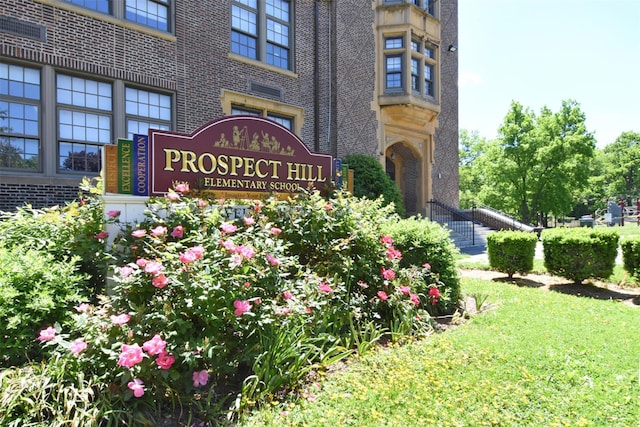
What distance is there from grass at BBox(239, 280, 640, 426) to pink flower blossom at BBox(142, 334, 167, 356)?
790mm

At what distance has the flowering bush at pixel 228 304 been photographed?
289cm

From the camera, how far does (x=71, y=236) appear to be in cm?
Result: 438

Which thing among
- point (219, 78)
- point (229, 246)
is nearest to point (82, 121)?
point (219, 78)

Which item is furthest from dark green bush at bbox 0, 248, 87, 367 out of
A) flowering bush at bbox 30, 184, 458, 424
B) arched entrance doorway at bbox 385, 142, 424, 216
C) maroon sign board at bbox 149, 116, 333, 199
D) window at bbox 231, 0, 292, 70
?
arched entrance doorway at bbox 385, 142, 424, 216

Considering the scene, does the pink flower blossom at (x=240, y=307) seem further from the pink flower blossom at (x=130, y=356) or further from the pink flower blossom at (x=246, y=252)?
the pink flower blossom at (x=130, y=356)

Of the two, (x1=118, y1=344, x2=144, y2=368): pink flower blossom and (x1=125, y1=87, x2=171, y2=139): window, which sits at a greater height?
(x1=125, y1=87, x2=171, y2=139): window

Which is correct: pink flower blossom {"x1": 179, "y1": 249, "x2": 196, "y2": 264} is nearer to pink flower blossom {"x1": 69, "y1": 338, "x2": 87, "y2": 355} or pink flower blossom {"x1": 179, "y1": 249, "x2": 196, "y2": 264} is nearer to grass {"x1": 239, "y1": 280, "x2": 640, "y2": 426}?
pink flower blossom {"x1": 69, "y1": 338, "x2": 87, "y2": 355}

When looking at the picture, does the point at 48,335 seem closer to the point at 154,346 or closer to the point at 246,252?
the point at 154,346

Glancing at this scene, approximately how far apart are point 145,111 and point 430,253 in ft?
25.5

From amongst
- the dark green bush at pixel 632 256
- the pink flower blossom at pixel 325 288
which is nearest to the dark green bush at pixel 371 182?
the dark green bush at pixel 632 256

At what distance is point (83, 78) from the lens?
8938mm

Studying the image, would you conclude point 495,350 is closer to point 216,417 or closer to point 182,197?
point 216,417

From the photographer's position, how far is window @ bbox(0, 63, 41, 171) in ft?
25.9

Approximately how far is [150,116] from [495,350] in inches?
364
